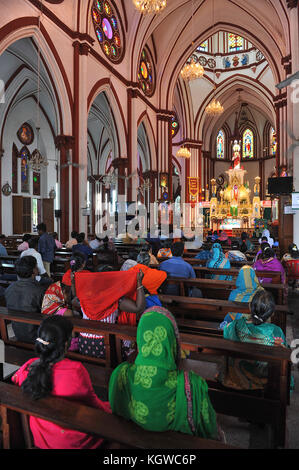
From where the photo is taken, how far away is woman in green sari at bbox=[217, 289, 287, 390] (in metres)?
2.19

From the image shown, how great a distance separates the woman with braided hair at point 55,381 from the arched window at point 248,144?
3432cm

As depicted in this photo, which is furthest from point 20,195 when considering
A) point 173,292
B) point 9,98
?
point 173,292

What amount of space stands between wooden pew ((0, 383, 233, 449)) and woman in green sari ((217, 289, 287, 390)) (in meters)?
1.11

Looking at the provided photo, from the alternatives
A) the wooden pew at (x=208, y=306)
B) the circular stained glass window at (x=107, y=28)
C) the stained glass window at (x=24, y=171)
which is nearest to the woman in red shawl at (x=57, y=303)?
the wooden pew at (x=208, y=306)

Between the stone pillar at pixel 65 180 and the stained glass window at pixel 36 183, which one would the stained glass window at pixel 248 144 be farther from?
the stone pillar at pixel 65 180

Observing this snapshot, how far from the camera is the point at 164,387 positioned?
4.32ft

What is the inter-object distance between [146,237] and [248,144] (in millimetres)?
24337

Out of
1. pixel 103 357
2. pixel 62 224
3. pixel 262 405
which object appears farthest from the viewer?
pixel 62 224

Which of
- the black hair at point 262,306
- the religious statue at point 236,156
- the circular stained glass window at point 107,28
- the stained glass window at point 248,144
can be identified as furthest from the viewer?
the stained glass window at point 248,144

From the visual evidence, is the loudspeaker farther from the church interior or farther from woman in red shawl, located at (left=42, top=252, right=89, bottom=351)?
woman in red shawl, located at (left=42, top=252, right=89, bottom=351)

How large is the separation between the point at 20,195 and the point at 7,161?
2456 millimetres

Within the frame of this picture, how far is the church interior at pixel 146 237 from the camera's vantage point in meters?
1.39

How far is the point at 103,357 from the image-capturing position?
8.30 feet

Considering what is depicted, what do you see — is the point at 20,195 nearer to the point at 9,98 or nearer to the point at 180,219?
the point at 9,98
